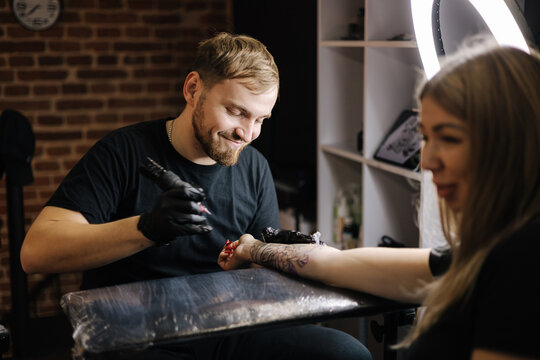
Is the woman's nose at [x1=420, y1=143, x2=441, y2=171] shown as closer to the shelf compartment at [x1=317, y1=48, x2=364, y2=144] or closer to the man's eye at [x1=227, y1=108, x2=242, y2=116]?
the man's eye at [x1=227, y1=108, x2=242, y2=116]

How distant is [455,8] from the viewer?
71.1 inches

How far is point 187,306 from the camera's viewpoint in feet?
3.52

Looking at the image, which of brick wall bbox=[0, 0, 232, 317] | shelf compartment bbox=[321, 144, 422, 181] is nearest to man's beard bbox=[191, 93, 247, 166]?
shelf compartment bbox=[321, 144, 422, 181]

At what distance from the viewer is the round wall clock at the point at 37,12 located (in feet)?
9.73

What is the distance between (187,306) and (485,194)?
1.85ft

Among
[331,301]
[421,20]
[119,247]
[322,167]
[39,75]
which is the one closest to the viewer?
[331,301]

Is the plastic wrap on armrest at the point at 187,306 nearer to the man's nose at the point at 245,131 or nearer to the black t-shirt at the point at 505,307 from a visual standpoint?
the black t-shirt at the point at 505,307

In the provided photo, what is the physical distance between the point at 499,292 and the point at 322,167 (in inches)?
72.2

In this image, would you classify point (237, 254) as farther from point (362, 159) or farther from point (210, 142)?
point (362, 159)

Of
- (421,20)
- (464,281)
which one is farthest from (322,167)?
(464,281)

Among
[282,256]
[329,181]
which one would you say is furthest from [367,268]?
[329,181]

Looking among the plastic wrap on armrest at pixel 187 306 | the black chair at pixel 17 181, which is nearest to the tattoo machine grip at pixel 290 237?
the plastic wrap on armrest at pixel 187 306

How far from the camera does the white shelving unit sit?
2.18 m

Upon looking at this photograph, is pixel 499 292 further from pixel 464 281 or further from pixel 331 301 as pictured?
pixel 331 301
